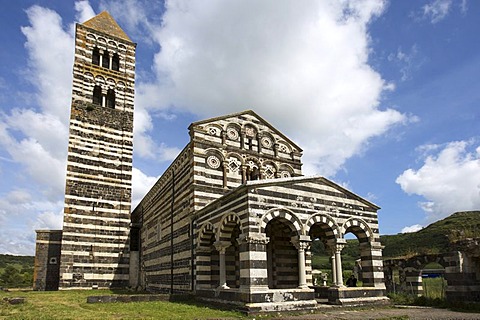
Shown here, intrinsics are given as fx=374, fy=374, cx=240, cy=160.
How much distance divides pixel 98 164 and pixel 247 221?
19228 mm

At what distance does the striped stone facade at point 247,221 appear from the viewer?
14344mm

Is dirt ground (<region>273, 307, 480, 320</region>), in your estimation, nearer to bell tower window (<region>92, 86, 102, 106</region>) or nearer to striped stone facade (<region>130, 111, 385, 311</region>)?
striped stone facade (<region>130, 111, 385, 311</region>)

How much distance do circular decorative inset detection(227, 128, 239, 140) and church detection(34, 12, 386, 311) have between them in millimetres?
66

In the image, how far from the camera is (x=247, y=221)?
46.5 ft

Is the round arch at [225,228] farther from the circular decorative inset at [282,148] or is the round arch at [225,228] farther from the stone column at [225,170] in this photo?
the circular decorative inset at [282,148]

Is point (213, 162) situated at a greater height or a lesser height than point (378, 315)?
greater

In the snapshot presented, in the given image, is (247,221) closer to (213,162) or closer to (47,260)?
(213,162)

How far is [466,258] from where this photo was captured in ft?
47.5

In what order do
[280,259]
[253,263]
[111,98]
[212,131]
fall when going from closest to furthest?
[253,263] < [280,259] < [212,131] < [111,98]

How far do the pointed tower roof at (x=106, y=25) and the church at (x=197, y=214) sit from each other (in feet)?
0.39

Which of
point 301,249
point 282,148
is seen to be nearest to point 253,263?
point 301,249

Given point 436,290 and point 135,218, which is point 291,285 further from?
point 135,218

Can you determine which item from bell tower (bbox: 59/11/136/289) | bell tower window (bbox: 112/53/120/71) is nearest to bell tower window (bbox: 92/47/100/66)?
bell tower (bbox: 59/11/136/289)

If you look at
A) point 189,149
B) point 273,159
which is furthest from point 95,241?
point 273,159
